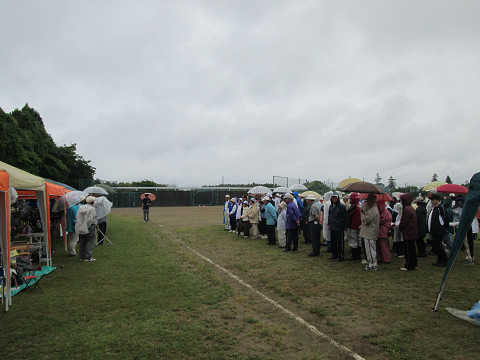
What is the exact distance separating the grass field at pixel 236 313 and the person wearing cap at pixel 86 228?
0.71 metres

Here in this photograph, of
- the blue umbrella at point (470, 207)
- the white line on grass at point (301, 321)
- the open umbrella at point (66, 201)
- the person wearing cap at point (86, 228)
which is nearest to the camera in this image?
the white line on grass at point (301, 321)

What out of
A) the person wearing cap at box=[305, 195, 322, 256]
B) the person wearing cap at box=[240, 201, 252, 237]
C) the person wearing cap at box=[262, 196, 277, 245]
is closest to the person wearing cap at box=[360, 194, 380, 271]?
the person wearing cap at box=[305, 195, 322, 256]

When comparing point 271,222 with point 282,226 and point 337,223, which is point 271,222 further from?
point 337,223

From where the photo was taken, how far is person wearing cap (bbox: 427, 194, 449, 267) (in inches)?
333

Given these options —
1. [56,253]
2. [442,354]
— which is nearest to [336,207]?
[442,354]

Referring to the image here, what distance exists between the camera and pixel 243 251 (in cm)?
1102

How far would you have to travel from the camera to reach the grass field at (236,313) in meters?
4.11

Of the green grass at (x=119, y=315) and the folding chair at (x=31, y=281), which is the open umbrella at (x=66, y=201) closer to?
the green grass at (x=119, y=315)

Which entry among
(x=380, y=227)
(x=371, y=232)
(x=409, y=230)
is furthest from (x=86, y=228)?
(x=409, y=230)

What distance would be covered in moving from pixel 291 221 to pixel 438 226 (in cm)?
415

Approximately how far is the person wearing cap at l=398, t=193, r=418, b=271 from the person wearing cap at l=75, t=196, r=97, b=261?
870 centimetres

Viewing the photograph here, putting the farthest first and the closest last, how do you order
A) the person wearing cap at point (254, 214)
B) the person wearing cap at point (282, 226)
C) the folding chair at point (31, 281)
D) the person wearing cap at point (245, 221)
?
1. the person wearing cap at point (245, 221)
2. the person wearing cap at point (254, 214)
3. the person wearing cap at point (282, 226)
4. the folding chair at point (31, 281)

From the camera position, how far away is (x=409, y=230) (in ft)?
25.7

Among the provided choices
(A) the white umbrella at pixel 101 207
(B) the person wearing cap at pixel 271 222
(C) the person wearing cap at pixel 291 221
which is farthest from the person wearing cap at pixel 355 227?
(A) the white umbrella at pixel 101 207
